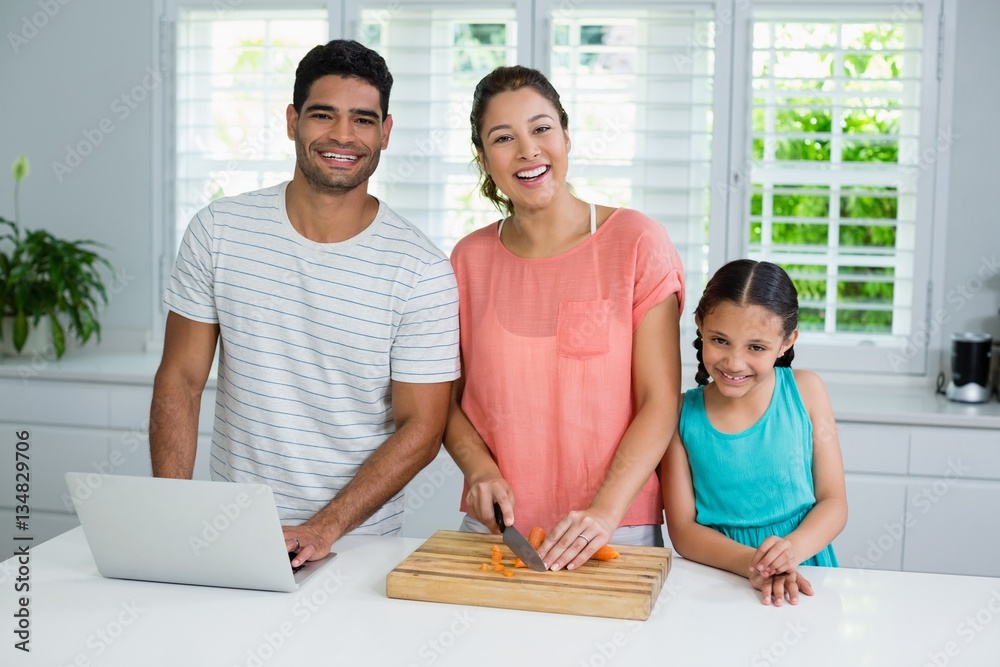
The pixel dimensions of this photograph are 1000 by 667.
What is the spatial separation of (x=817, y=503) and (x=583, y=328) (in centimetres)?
47

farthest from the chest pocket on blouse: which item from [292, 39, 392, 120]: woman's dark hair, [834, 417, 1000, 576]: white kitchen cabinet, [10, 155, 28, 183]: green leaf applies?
[10, 155, 28, 183]: green leaf

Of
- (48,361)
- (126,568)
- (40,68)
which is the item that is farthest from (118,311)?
(126,568)

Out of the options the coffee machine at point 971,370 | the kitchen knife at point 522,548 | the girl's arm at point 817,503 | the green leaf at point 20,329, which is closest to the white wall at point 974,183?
the coffee machine at point 971,370

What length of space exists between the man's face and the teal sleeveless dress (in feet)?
2.43

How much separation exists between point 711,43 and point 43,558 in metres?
2.41

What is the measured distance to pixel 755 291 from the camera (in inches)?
62.0

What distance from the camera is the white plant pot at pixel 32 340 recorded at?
3.24m

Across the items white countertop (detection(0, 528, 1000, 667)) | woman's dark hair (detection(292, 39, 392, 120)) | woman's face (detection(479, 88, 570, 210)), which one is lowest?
white countertop (detection(0, 528, 1000, 667))

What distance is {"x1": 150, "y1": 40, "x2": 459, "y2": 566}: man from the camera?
1690mm

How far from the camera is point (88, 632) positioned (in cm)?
123

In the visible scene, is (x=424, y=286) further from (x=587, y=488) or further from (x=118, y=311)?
(x=118, y=311)

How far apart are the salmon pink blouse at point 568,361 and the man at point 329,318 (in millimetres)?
117

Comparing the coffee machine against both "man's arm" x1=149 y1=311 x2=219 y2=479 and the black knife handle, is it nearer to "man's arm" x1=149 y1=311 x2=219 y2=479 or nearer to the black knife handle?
the black knife handle

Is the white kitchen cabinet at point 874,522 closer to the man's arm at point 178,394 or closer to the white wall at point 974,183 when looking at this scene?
the white wall at point 974,183
